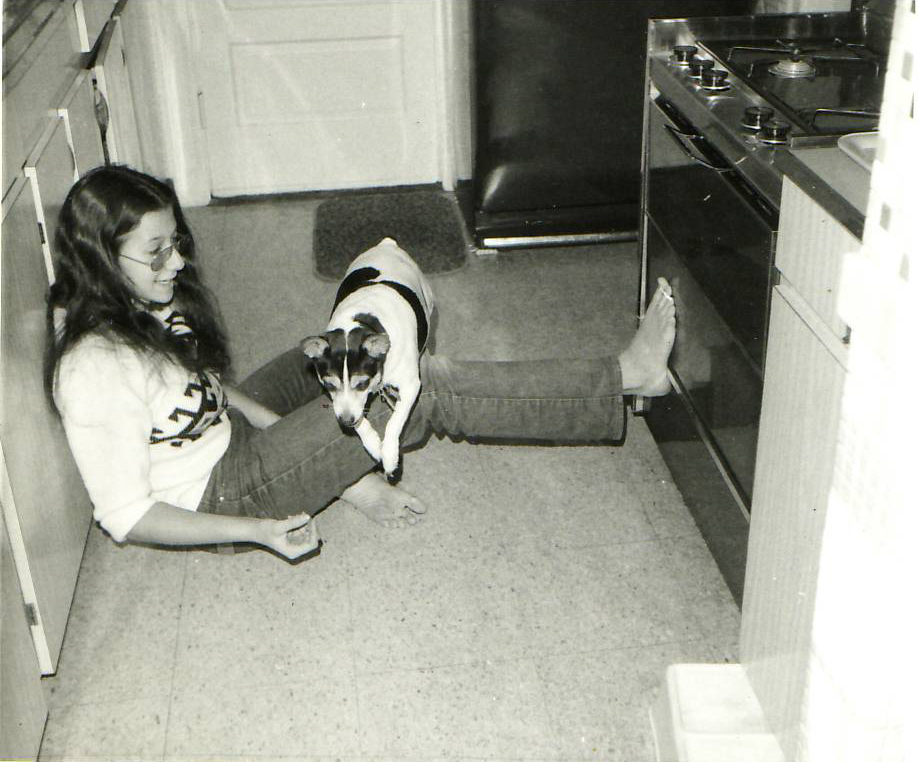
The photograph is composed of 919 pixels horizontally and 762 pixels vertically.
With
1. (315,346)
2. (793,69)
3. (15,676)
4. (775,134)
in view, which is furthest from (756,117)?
(15,676)

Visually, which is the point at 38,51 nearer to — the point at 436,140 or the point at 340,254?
the point at 340,254

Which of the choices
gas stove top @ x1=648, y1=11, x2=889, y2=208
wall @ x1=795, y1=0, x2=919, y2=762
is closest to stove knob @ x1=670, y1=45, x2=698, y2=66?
gas stove top @ x1=648, y1=11, x2=889, y2=208

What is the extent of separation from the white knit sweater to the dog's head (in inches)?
8.7

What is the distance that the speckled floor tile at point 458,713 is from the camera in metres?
1.61

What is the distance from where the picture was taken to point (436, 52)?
3.70 metres

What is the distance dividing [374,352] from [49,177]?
0.65 m

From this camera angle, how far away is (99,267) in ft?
5.48

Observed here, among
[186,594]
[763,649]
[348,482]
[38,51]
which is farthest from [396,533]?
[38,51]

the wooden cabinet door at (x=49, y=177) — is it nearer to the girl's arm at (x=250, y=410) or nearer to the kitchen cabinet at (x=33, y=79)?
the kitchen cabinet at (x=33, y=79)

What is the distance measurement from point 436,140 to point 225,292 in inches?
46.3

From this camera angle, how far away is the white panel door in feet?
11.8

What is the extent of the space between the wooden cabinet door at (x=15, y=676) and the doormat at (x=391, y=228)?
1777 millimetres

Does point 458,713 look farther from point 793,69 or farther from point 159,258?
point 793,69

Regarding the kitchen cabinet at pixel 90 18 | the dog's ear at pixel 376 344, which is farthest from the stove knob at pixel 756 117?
the kitchen cabinet at pixel 90 18
